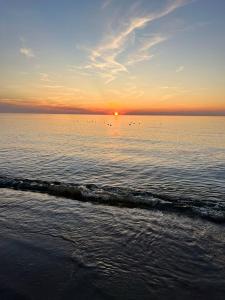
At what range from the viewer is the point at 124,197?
21.9m

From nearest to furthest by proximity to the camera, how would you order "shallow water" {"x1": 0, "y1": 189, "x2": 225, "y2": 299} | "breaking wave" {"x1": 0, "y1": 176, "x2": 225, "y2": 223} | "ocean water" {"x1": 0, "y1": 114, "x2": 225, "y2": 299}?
1. "shallow water" {"x1": 0, "y1": 189, "x2": 225, "y2": 299}
2. "ocean water" {"x1": 0, "y1": 114, "x2": 225, "y2": 299}
3. "breaking wave" {"x1": 0, "y1": 176, "x2": 225, "y2": 223}

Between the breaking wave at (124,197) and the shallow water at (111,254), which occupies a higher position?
the shallow water at (111,254)

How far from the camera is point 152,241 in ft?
46.0

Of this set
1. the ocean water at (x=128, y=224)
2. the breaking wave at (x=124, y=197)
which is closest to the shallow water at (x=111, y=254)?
the ocean water at (x=128, y=224)

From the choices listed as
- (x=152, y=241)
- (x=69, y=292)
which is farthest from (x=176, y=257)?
(x=69, y=292)

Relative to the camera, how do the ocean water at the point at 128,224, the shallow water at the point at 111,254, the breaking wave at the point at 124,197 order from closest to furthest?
the shallow water at the point at 111,254 < the ocean water at the point at 128,224 < the breaking wave at the point at 124,197

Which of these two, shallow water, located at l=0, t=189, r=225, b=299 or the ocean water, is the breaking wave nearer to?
the ocean water

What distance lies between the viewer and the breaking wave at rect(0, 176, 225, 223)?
18.5 m

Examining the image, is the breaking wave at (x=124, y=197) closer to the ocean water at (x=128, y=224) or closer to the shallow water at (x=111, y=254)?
the ocean water at (x=128, y=224)

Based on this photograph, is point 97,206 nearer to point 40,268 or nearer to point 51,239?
point 51,239

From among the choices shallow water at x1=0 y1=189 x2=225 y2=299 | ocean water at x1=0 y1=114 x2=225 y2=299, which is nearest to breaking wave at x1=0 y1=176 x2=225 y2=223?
ocean water at x1=0 y1=114 x2=225 y2=299

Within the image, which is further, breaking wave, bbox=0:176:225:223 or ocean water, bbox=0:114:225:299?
breaking wave, bbox=0:176:225:223

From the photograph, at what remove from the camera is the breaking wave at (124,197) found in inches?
730

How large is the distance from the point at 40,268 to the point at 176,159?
109ft
